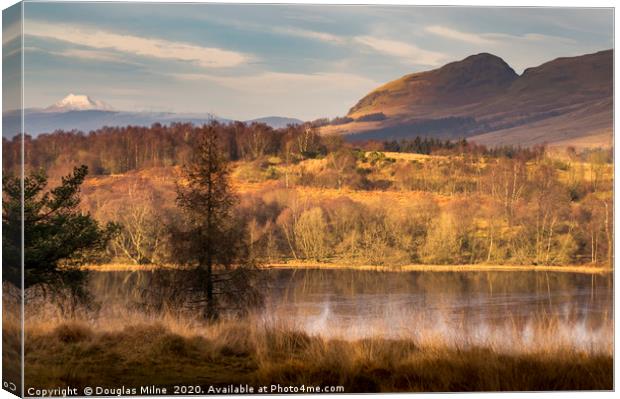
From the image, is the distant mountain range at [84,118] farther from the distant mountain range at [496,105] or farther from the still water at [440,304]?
the still water at [440,304]

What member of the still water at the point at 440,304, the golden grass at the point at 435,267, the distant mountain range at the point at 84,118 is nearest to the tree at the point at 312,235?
the golden grass at the point at 435,267

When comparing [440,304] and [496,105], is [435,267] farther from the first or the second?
[496,105]

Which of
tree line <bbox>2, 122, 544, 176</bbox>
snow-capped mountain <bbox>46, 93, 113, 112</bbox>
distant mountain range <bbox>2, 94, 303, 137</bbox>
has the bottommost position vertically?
tree line <bbox>2, 122, 544, 176</bbox>

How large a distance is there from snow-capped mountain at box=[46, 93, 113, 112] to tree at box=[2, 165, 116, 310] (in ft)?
2.32

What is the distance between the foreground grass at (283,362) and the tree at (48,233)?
606 millimetres

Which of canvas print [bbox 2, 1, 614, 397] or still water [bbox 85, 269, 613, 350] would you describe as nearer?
Answer: canvas print [bbox 2, 1, 614, 397]

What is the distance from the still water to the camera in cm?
1505

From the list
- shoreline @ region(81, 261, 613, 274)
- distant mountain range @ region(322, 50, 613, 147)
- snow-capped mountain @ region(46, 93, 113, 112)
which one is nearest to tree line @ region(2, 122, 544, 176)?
distant mountain range @ region(322, 50, 613, 147)

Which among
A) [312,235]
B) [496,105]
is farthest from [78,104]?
[496,105]

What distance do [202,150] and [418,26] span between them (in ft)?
9.12

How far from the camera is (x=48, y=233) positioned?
1472 centimetres

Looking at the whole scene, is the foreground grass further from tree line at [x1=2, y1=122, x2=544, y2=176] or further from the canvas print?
tree line at [x1=2, y1=122, x2=544, y2=176]

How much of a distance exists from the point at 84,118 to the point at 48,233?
1.34 m

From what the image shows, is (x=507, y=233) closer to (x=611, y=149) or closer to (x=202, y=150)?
(x=611, y=149)
